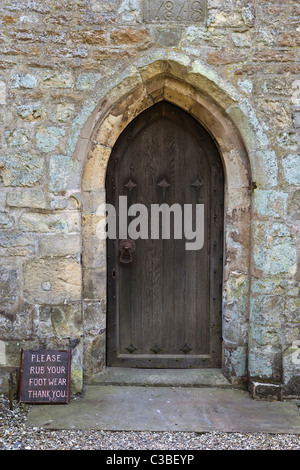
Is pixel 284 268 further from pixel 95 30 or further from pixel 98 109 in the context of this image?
pixel 95 30

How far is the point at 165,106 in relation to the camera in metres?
3.57

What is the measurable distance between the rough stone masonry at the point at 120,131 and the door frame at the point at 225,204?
11mm

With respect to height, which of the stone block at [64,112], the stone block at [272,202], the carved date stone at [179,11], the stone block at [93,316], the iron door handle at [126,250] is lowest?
the stone block at [93,316]

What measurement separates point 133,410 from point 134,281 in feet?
3.22

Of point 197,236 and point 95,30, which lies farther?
point 197,236

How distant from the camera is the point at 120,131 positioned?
11.4 ft

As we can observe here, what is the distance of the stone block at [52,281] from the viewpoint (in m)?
3.32

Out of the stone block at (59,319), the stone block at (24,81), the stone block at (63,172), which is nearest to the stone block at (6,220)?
the stone block at (63,172)

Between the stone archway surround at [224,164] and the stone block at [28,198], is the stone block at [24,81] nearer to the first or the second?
the stone archway surround at [224,164]

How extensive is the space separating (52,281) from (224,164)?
156cm

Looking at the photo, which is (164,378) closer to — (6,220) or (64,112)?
(6,220)

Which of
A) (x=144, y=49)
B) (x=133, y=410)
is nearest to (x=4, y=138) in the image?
(x=144, y=49)

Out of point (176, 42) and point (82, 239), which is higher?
point (176, 42)

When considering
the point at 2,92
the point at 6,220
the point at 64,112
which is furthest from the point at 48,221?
the point at 2,92
